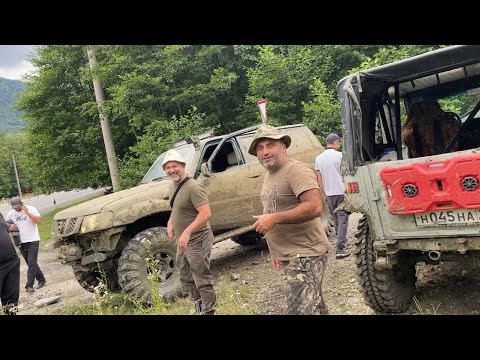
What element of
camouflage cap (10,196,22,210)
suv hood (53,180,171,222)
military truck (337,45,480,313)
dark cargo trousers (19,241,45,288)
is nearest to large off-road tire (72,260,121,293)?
suv hood (53,180,171,222)

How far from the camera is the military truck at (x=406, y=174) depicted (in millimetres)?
3098

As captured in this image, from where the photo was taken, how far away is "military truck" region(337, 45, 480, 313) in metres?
3.10

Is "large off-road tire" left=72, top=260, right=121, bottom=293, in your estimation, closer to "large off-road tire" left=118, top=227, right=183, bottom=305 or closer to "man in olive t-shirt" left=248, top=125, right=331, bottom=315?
"large off-road tire" left=118, top=227, right=183, bottom=305

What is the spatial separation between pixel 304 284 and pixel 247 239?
5416 millimetres

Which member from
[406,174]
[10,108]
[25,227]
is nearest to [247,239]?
[25,227]

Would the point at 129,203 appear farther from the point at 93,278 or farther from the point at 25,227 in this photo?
the point at 25,227

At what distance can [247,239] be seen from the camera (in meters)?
8.09

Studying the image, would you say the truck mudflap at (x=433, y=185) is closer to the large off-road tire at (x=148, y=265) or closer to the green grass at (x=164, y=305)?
the green grass at (x=164, y=305)

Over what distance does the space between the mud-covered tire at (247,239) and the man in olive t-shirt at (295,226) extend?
5.12m

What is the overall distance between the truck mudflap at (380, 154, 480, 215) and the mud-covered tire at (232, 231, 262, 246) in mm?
4806
